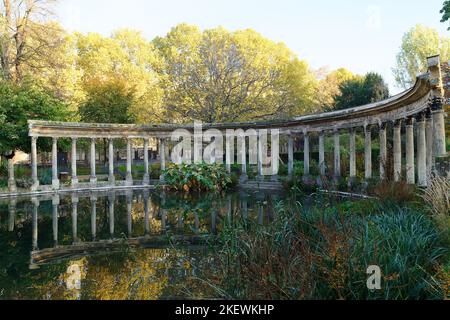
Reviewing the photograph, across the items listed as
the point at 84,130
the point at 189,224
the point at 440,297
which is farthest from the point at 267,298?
the point at 84,130

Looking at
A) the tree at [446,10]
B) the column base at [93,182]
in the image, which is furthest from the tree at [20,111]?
the tree at [446,10]

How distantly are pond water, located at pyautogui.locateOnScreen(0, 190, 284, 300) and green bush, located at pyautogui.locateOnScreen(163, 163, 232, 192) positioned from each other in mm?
7950

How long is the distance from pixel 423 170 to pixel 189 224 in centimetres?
1072

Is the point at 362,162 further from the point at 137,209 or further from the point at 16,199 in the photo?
the point at 16,199

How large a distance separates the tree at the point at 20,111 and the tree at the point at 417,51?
37239 mm

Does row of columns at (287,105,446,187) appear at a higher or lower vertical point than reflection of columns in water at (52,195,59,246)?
higher

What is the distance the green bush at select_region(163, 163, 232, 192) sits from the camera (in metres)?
26.5

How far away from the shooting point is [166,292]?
259 inches

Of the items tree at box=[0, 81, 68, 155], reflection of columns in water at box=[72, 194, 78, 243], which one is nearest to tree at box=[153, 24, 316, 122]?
tree at box=[0, 81, 68, 155]

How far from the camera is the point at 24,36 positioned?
31.8 meters

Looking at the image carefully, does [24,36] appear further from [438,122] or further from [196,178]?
[438,122]

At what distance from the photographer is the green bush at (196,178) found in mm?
26484

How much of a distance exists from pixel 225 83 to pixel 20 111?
56.4ft

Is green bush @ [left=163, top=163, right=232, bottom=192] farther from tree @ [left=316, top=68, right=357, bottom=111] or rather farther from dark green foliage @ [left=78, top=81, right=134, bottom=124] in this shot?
tree @ [left=316, top=68, right=357, bottom=111]
